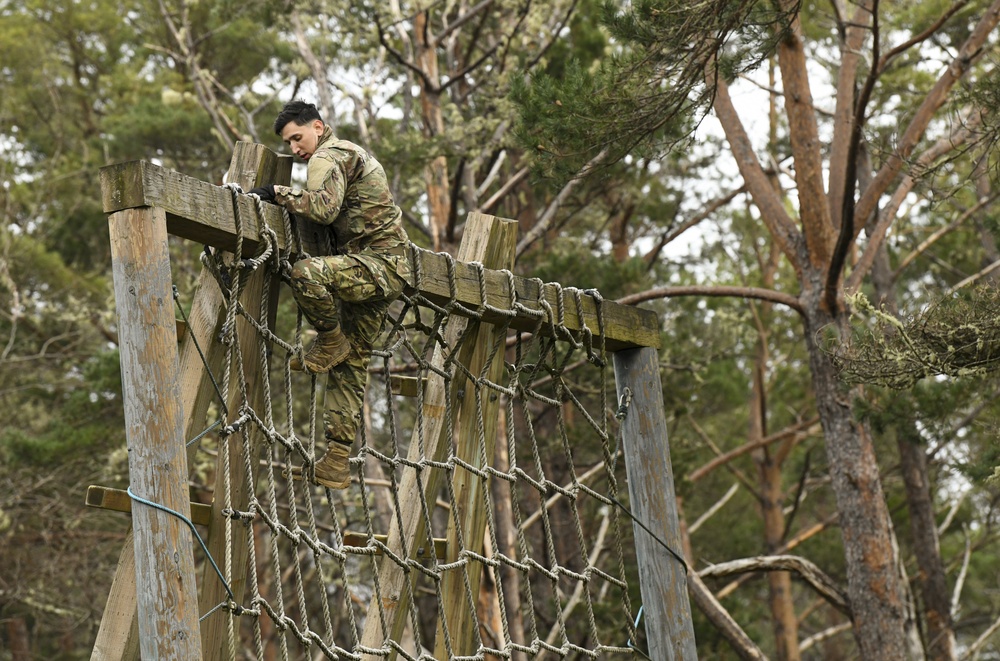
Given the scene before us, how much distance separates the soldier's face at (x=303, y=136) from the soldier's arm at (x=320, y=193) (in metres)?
0.11

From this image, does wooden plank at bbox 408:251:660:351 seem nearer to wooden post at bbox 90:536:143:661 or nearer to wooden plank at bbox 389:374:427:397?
Answer: wooden plank at bbox 389:374:427:397

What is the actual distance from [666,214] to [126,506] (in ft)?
30.9

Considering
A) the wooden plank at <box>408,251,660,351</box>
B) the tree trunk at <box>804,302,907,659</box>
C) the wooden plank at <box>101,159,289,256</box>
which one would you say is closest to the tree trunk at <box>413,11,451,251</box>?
the tree trunk at <box>804,302,907,659</box>

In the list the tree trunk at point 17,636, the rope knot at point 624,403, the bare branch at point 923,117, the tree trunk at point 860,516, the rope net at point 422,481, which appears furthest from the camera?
the tree trunk at point 17,636

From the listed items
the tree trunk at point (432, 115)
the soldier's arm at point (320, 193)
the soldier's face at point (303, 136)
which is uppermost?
the tree trunk at point (432, 115)

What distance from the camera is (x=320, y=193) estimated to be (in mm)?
A: 2861

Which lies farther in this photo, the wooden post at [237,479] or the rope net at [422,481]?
the wooden post at [237,479]

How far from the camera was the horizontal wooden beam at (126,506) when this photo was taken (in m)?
2.59

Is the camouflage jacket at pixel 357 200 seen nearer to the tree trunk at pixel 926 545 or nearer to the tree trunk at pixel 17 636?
the tree trunk at pixel 926 545

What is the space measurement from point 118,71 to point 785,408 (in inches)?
361

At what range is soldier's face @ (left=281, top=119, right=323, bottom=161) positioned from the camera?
3.03m

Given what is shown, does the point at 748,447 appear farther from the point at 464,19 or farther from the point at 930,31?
the point at 930,31

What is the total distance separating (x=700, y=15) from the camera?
15.4ft

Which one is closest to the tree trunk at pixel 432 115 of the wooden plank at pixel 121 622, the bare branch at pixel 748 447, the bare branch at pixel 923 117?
the bare branch at pixel 923 117
